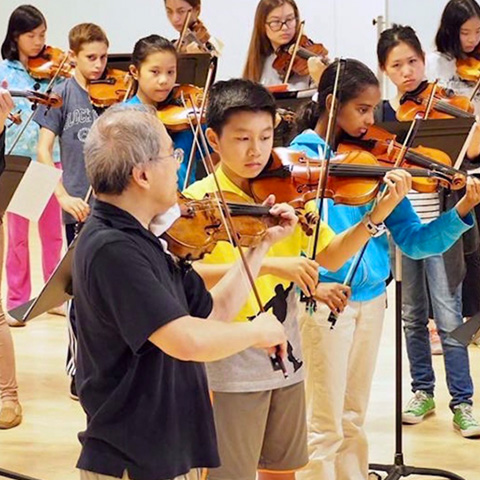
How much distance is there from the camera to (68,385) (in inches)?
142

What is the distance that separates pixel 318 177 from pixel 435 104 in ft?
3.37

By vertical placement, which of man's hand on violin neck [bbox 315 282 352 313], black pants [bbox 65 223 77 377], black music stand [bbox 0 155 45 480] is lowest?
black pants [bbox 65 223 77 377]

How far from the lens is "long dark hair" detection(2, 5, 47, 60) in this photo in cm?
389

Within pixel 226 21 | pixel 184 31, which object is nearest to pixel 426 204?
pixel 184 31

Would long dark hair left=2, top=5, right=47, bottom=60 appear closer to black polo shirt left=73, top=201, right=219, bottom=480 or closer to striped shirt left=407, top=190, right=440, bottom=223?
striped shirt left=407, top=190, right=440, bottom=223

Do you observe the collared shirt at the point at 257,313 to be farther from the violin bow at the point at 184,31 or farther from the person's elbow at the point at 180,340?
the violin bow at the point at 184,31

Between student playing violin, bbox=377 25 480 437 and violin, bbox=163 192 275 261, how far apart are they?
133cm

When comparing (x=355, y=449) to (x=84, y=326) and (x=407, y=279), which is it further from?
(x=84, y=326)

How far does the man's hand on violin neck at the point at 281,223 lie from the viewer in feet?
6.05

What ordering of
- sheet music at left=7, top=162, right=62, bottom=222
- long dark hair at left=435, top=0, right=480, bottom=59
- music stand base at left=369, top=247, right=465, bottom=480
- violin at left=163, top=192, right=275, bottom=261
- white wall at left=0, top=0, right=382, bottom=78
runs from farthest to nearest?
white wall at left=0, top=0, right=382, bottom=78, long dark hair at left=435, top=0, right=480, bottom=59, music stand base at left=369, top=247, right=465, bottom=480, sheet music at left=7, top=162, right=62, bottom=222, violin at left=163, top=192, right=275, bottom=261

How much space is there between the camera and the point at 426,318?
3277 millimetres

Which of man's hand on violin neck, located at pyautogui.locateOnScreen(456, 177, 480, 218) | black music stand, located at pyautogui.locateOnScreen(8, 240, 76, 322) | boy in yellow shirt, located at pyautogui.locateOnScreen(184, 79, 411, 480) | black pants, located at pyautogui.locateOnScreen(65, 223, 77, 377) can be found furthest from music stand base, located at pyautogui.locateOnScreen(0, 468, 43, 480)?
man's hand on violin neck, located at pyautogui.locateOnScreen(456, 177, 480, 218)

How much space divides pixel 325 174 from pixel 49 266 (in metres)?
2.59

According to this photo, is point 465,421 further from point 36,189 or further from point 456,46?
point 36,189
